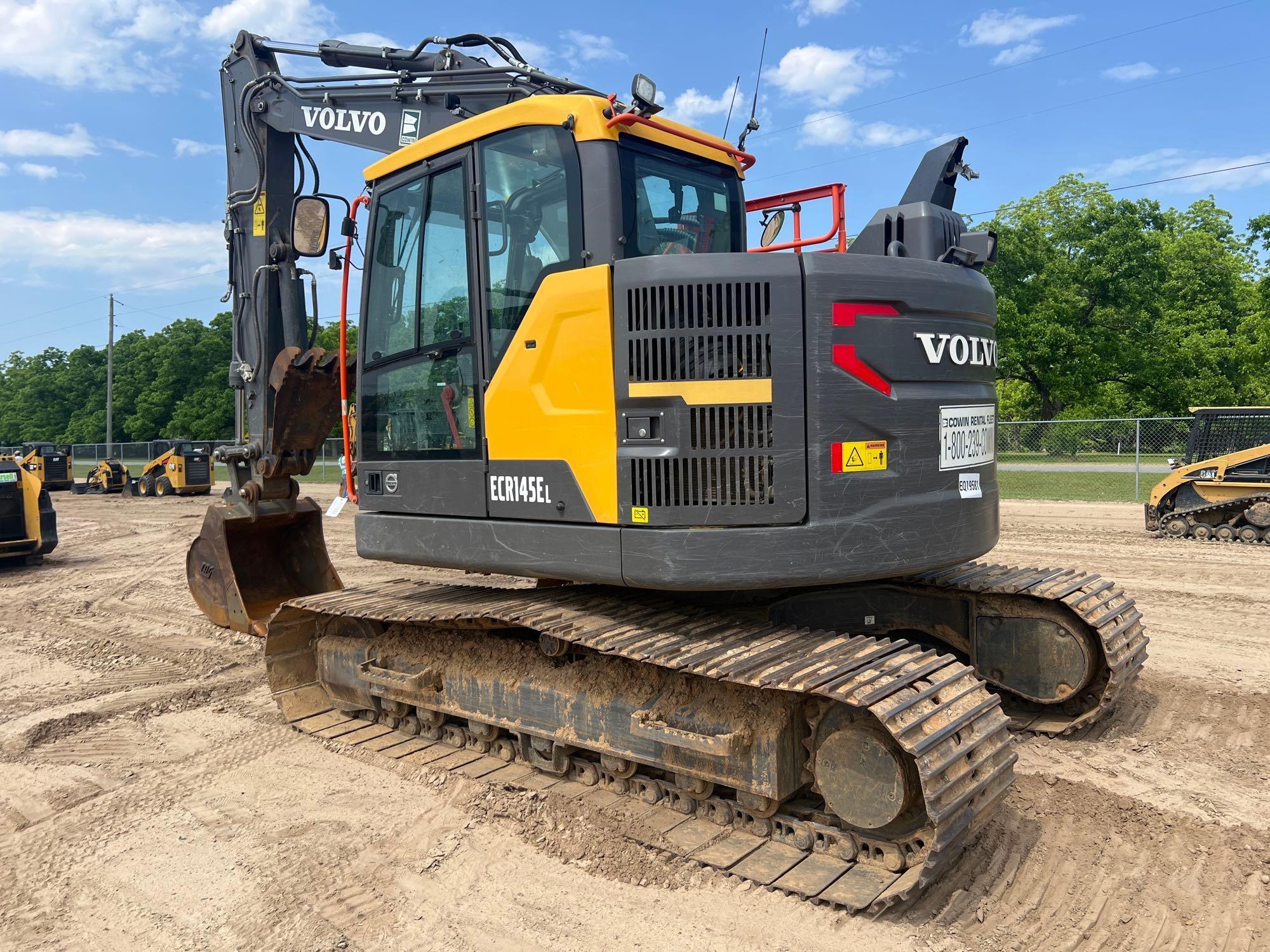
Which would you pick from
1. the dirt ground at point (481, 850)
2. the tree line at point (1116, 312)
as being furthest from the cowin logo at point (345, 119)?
the tree line at point (1116, 312)

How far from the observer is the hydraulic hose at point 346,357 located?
5.30 m

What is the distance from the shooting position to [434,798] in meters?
4.56

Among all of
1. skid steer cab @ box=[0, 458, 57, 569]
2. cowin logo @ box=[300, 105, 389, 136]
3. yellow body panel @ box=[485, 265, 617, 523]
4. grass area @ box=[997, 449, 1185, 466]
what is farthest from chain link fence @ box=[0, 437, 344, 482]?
yellow body panel @ box=[485, 265, 617, 523]

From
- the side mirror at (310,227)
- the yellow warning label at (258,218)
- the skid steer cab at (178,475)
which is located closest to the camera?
the side mirror at (310,227)

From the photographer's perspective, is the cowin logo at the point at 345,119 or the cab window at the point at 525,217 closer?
the cab window at the point at 525,217

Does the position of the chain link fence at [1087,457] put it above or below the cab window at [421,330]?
below

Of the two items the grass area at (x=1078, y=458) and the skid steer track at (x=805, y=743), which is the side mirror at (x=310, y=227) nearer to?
the skid steer track at (x=805, y=743)

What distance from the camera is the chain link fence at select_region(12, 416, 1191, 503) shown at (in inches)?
741

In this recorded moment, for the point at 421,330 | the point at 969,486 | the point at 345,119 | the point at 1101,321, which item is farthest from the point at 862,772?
→ the point at 1101,321

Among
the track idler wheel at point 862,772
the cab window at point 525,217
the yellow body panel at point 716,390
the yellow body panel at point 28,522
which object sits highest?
the cab window at point 525,217

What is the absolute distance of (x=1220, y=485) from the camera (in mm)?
12742

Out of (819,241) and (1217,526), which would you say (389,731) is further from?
(1217,526)

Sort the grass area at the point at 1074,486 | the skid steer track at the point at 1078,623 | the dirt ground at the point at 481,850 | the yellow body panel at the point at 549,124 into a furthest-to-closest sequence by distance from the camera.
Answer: the grass area at the point at 1074,486, the skid steer track at the point at 1078,623, the yellow body panel at the point at 549,124, the dirt ground at the point at 481,850

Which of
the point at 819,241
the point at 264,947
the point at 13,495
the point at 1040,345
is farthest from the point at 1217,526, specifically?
the point at 1040,345
